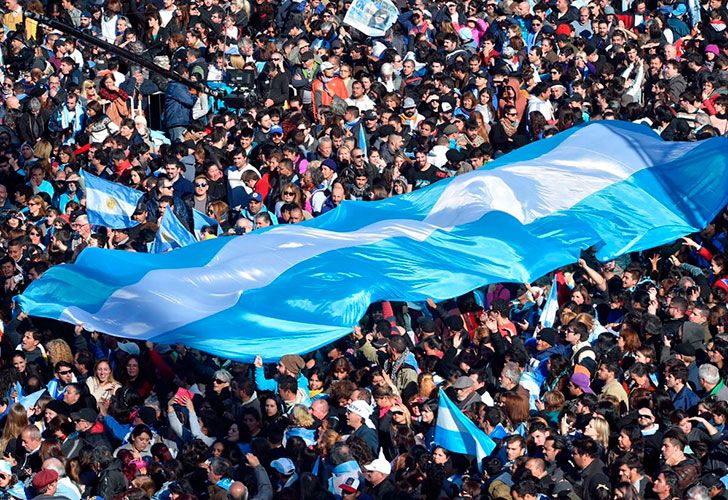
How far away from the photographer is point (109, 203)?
73.2ft

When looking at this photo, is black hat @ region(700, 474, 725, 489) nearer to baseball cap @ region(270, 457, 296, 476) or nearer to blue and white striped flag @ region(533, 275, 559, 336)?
baseball cap @ region(270, 457, 296, 476)

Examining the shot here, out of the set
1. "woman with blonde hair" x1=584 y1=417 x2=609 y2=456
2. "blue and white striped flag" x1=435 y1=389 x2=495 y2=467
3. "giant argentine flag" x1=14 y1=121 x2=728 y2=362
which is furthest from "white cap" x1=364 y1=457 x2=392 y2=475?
"giant argentine flag" x1=14 y1=121 x2=728 y2=362

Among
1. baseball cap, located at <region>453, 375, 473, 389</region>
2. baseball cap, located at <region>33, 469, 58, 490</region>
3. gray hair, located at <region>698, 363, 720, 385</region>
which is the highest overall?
baseball cap, located at <region>33, 469, 58, 490</region>

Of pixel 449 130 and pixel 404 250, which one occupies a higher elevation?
pixel 404 250

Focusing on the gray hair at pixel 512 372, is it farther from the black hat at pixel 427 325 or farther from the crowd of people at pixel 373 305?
the black hat at pixel 427 325

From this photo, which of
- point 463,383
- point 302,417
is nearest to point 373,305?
point 463,383

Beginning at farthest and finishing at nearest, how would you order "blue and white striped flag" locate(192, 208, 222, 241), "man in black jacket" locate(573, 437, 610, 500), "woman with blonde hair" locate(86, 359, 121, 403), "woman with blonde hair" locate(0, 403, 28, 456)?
"blue and white striped flag" locate(192, 208, 222, 241) → "woman with blonde hair" locate(86, 359, 121, 403) → "woman with blonde hair" locate(0, 403, 28, 456) → "man in black jacket" locate(573, 437, 610, 500)

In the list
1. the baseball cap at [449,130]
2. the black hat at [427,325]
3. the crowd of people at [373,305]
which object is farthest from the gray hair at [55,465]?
the baseball cap at [449,130]

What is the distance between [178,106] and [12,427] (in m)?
7.49

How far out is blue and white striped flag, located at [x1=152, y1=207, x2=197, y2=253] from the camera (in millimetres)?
21234

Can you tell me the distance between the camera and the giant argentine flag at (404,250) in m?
18.1

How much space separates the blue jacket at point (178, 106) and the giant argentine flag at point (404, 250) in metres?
4.30

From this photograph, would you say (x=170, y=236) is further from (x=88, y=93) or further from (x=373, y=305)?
(x=88, y=93)

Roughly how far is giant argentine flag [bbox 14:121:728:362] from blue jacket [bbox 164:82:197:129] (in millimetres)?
4297
